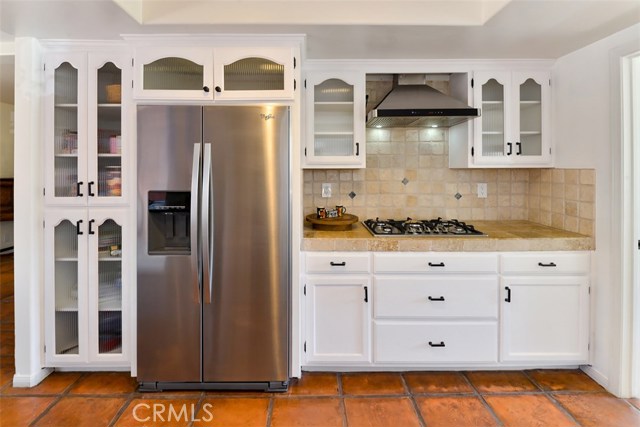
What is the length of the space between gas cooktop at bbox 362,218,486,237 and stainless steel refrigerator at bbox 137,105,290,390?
0.79 metres

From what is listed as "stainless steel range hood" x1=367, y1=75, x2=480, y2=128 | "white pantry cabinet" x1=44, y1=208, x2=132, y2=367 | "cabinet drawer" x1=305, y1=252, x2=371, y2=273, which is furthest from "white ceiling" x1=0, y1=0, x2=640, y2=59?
"cabinet drawer" x1=305, y1=252, x2=371, y2=273

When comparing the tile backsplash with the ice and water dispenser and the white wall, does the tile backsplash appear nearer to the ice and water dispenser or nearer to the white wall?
the white wall

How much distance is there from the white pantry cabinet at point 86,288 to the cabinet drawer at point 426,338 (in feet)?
5.49

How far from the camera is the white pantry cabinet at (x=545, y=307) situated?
249 centimetres

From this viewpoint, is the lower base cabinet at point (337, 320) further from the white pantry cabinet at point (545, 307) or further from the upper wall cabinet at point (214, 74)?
the upper wall cabinet at point (214, 74)

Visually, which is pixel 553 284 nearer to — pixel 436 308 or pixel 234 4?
pixel 436 308

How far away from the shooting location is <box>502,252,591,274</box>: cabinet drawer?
249 centimetres

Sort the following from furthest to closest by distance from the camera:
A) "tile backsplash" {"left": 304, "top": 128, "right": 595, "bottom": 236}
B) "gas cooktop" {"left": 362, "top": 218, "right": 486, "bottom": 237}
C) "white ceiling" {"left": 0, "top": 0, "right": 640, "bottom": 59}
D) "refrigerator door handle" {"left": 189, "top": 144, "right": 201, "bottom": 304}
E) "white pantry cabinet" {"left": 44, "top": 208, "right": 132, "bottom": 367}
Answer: "tile backsplash" {"left": 304, "top": 128, "right": 595, "bottom": 236} → "gas cooktop" {"left": 362, "top": 218, "right": 486, "bottom": 237} → "white pantry cabinet" {"left": 44, "top": 208, "right": 132, "bottom": 367} → "refrigerator door handle" {"left": 189, "top": 144, "right": 201, "bottom": 304} → "white ceiling" {"left": 0, "top": 0, "right": 640, "bottom": 59}

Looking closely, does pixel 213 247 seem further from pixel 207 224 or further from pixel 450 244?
pixel 450 244

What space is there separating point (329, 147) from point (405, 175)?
748 mm

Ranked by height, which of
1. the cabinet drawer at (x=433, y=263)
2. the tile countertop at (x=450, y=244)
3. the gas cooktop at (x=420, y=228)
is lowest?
the cabinet drawer at (x=433, y=263)

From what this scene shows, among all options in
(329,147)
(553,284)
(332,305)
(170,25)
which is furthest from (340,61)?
(553,284)

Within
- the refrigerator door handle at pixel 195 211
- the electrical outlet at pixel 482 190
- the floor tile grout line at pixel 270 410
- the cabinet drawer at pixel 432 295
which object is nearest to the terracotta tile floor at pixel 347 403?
the floor tile grout line at pixel 270 410

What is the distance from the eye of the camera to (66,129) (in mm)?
2484
